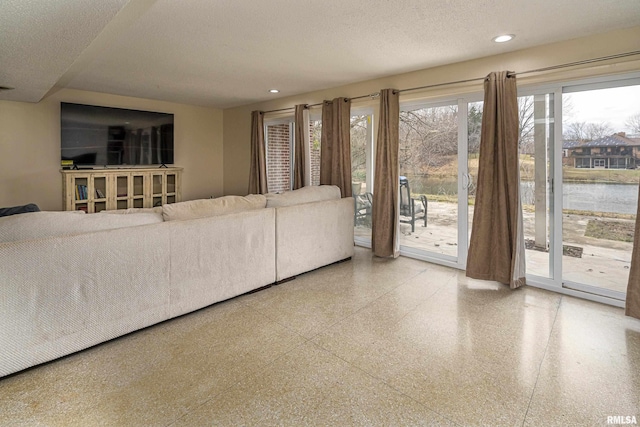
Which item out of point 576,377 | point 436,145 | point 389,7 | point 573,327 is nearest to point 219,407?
point 576,377

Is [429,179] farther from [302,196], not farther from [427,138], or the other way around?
[302,196]

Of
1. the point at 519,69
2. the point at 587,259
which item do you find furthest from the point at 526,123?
the point at 587,259

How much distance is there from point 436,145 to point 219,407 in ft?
11.3

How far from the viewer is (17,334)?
1904 millimetres

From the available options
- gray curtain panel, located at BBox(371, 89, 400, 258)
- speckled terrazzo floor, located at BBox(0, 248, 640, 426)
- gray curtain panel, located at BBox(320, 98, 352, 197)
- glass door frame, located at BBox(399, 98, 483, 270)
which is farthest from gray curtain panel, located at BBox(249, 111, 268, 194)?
speckled terrazzo floor, located at BBox(0, 248, 640, 426)

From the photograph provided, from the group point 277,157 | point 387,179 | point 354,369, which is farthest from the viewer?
point 277,157

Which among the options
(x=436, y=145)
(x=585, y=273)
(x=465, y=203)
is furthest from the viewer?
(x=436, y=145)

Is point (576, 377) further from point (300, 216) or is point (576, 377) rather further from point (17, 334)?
point (17, 334)

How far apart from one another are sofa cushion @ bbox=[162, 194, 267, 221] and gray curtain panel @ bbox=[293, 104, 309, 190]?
191cm

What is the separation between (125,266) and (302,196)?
1875 millimetres

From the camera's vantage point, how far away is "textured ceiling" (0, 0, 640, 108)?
2219 millimetres

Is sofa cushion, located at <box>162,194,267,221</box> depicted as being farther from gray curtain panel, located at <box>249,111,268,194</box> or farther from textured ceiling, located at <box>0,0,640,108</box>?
gray curtain panel, located at <box>249,111,268,194</box>

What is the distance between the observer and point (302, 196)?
3.73m

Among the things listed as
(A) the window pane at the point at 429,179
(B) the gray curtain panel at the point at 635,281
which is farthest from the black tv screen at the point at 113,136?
(B) the gray curtain panel at the point at 635,281
